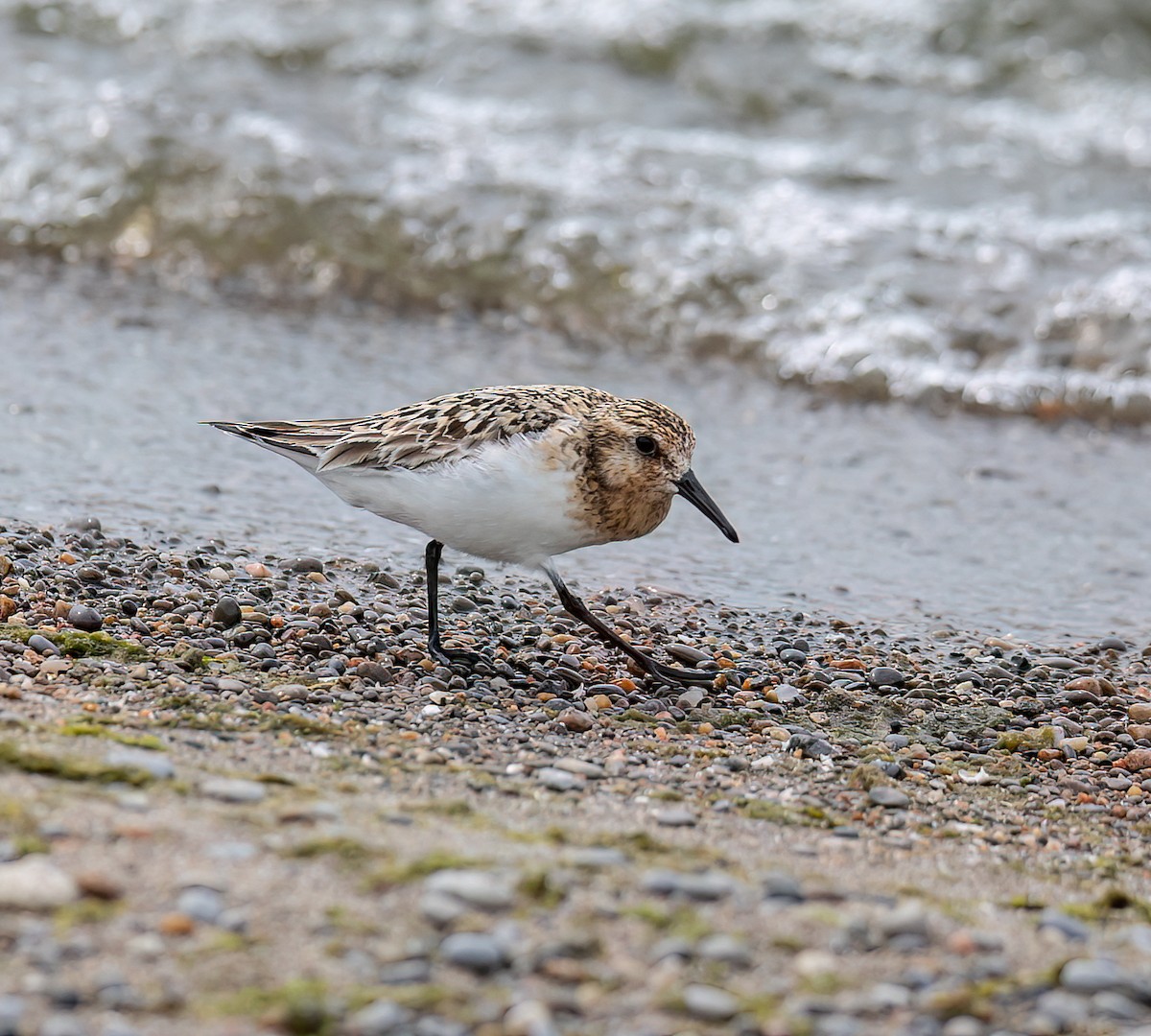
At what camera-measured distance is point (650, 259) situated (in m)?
9.59

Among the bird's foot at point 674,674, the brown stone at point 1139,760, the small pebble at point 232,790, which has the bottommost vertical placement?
the brown stone at point 1139,760

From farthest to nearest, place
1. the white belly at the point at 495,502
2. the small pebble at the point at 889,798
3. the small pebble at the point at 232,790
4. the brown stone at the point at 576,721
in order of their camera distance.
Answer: the white belly at the point at 495,502
the brown stone at the point at 576,721
the small pebble at the point at 889,798
the small pebble at the point at 232,790

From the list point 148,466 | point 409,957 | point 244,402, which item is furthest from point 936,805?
point 244,402

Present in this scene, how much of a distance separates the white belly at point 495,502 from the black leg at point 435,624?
0.22 m

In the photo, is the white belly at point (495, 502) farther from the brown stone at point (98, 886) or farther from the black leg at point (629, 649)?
the brown stone at point (98, 886)

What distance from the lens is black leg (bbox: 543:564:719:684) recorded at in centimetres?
503

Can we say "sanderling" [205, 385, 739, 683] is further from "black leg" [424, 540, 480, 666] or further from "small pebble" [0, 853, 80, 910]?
"small pebble" [0, 853, 80, 910]

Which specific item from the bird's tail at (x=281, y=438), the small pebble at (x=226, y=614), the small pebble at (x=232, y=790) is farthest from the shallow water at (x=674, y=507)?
the small pebble at (x=232, y=790)

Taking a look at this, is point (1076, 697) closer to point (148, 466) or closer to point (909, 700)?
point (909, 700)

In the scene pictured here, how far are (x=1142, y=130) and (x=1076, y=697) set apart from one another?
302 inches

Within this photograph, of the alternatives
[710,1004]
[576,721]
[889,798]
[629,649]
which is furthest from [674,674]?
[710,1004]

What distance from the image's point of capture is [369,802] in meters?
3.55

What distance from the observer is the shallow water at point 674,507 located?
6.07 m

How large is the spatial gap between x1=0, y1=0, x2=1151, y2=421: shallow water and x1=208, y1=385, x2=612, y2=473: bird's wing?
12.2 ft
